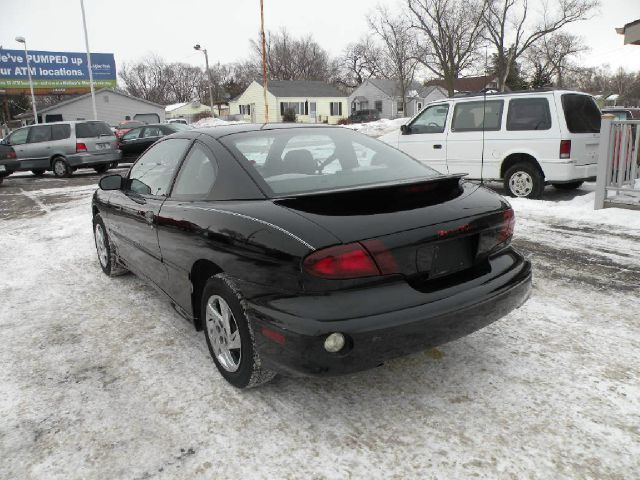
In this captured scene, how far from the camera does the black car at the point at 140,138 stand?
17.6 meters

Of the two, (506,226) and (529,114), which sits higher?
(529,114)

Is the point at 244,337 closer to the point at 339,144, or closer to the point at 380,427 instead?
the point at 380,427

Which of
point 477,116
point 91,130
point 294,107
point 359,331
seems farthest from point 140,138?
point 294,107

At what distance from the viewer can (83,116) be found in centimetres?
4725

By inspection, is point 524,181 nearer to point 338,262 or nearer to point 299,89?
point 338,262

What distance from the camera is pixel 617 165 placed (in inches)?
295

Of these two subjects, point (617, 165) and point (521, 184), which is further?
point (521, 184)

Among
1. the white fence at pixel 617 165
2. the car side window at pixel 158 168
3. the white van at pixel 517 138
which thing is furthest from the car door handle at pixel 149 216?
the white van at pixel 517 138

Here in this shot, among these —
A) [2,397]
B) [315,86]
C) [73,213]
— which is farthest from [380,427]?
[315,86]

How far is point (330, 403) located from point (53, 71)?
5244cm

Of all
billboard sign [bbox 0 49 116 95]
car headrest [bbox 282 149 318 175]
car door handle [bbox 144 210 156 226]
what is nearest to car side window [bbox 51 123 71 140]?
car door handle [bbox 144 210 156 226]

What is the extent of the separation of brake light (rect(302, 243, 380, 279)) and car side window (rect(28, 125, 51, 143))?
54.9ft

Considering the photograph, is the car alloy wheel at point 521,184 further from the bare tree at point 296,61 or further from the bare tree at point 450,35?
the bare tree at point 296,61

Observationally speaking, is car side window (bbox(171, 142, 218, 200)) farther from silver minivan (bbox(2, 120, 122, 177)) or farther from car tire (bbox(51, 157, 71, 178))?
car tire (bbox(51, 157, 71, 178))
